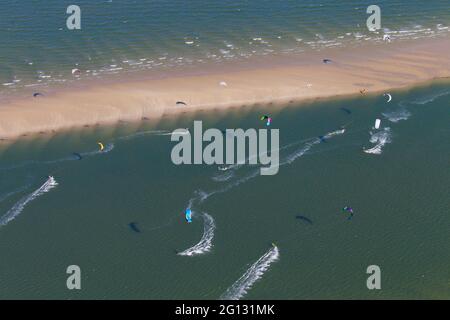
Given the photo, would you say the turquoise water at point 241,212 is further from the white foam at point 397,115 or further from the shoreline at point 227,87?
the shoreline at point 227,87

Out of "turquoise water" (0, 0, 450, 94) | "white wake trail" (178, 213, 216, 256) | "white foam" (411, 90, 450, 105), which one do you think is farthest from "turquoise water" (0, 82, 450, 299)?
"turquoise water" (0, 0, 450, 94)

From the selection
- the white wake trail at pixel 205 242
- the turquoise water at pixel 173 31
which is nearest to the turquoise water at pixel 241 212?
the white wake trail at pixel 205 242

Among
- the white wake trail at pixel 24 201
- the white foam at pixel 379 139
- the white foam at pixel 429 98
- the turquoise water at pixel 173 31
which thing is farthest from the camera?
the turquoise water at pixel 173 31

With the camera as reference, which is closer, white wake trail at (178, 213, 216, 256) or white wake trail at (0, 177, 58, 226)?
white wake trail at (178, 213, 216, 256)

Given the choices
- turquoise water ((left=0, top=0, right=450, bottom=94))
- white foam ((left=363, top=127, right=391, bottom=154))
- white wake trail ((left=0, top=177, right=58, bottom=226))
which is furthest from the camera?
turquoise water ((left=0, top=0, right=450, bottom=94))

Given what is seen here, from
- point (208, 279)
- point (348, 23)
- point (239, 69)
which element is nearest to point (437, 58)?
point (348, 23)

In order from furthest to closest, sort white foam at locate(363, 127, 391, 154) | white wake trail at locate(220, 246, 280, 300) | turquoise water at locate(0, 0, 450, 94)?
turquoise water at locate(0, 0, 450, 94)
white foam at locate(363, 127, 391, 154)
white wake trail at locate(220, 246, 280, 300)

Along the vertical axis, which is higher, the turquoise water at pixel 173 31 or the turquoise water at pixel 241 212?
the turquoise water at pixel 173 31

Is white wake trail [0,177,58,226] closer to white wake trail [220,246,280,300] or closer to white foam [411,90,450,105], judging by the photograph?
white wake trail [220,246,280,300]
